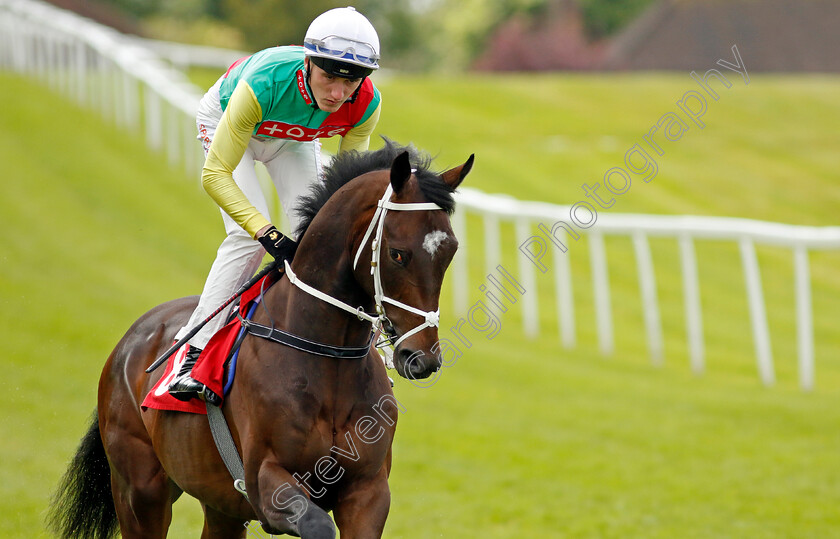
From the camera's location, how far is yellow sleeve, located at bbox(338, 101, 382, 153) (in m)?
4.10

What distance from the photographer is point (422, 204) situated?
3.28m

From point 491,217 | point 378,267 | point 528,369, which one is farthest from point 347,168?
point 491,217

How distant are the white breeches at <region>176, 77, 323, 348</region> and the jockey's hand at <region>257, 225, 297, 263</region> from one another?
116mm

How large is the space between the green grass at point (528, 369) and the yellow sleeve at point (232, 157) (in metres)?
3.00

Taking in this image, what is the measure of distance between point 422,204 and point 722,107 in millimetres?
30130

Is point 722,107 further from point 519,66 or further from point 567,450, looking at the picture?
point 567,450

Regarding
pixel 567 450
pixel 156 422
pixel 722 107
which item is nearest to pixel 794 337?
pixel 567 450

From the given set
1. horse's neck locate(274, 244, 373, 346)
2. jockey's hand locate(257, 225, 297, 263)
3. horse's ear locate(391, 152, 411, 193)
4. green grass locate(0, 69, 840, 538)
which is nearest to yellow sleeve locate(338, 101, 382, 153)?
jockey's hand locate(257, 225, 297, 263)

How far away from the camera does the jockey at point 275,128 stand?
3664mm

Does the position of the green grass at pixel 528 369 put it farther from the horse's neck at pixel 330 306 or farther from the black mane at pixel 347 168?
the black mane at pixel 347 168

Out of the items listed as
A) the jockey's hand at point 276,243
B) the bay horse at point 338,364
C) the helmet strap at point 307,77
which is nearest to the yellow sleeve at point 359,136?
the helmet strap at point 307,77

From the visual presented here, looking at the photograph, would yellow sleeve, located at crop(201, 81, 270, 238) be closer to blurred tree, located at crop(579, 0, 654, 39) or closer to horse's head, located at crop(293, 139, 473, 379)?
horse's head, located at crop(293, 139, 473, 379)

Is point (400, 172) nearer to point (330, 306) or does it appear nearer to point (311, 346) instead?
point (330, 306)

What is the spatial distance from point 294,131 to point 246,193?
1.11 ft
